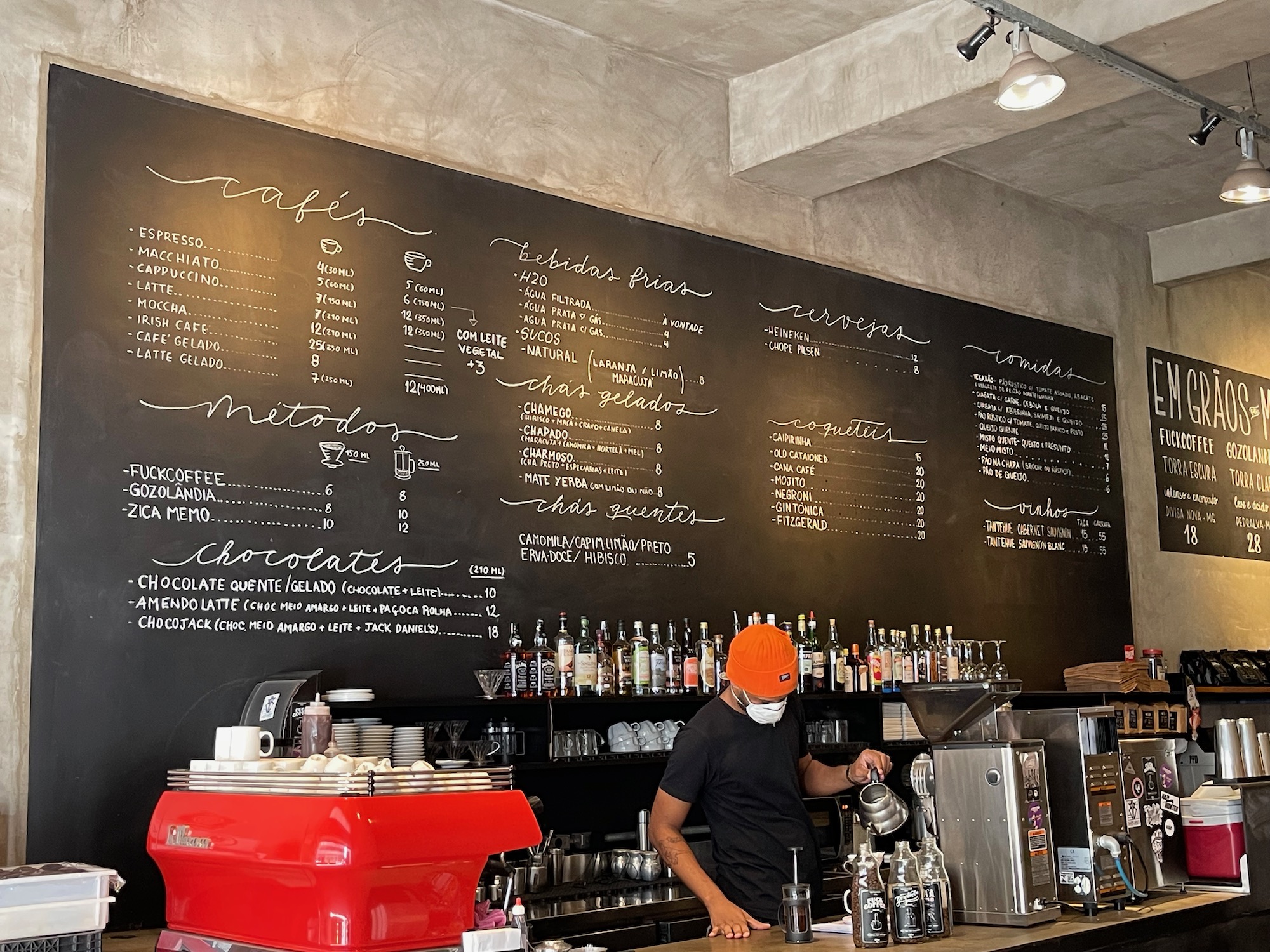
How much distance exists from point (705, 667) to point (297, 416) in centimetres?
176

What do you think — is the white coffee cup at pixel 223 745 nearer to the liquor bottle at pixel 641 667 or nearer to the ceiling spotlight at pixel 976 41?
the liquor bottle at pixel 641 667

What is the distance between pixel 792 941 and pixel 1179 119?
4.45 m

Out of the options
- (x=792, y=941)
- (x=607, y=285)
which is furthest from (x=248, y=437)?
(x=792, y=941)

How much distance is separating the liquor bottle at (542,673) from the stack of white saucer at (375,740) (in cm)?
57

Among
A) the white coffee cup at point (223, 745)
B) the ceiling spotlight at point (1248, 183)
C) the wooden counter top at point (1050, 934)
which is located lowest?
the wooden counter top at point (1050, 934)

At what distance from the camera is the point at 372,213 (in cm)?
442

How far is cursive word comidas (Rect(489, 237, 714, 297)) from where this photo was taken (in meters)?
4.82

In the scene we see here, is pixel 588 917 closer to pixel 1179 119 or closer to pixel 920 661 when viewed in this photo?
pixel 920 661

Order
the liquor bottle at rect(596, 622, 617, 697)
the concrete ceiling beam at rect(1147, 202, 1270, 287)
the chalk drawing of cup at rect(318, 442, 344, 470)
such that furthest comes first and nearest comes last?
the concrete ceiling beam at rect(1147, 202, 1270, 287)
the liquor bottle at rect(596, 622, 617, 697)
the chalk drawing of cup at rect(318, 442, 344, 470)

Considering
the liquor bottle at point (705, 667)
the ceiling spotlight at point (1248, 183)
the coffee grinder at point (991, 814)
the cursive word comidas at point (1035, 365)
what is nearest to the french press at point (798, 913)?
the coffee grinder at point (991, 814)

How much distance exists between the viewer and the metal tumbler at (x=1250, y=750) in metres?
4.22

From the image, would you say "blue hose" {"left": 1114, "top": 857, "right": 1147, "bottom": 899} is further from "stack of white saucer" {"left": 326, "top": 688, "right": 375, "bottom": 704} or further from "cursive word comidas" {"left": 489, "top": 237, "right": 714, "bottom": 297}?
"cursive word comidas" {"left": 489, "top": 237, "right": 714, "bottom": 297}

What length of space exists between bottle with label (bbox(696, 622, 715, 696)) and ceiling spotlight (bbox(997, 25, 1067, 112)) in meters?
2.13

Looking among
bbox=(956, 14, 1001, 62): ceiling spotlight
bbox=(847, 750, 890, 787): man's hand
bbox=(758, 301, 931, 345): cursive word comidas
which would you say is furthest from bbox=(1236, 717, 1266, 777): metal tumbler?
bbox=(758, 301, 931, 345): cursive word comidas
